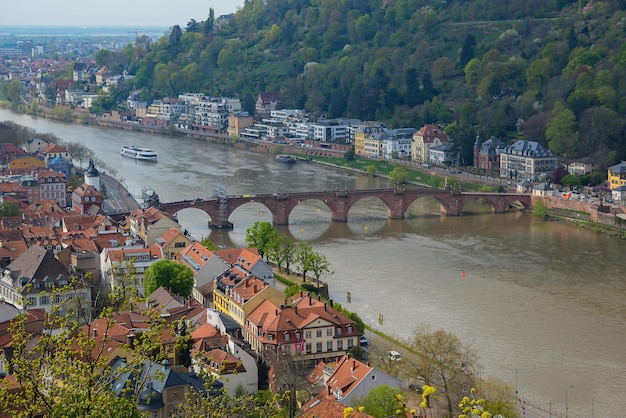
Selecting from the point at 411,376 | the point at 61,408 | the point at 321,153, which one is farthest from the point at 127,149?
the point at 61,408

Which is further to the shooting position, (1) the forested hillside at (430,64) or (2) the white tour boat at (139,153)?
(2) the white tour boat at (139,153)

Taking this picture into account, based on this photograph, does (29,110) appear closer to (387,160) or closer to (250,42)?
(250,42)

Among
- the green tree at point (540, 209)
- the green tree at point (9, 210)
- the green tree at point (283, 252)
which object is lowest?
the green tree at point (540, 209)

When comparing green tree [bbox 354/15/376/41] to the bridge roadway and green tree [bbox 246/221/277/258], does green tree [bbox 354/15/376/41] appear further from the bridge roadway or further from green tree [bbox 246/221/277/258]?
green tree [bbox 246/221/277/258]

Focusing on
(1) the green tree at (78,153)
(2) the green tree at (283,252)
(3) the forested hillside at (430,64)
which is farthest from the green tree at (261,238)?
(3) the forested hillside at (430,64)

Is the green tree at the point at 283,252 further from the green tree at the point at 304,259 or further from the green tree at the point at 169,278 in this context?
the green tree at the point at 169,278

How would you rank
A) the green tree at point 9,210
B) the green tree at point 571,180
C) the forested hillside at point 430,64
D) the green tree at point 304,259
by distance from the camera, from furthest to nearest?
the forested hillside at point 430,64 → the green tree at point 571,180 → the green tree at point 9,210 → the green tree at point 304,259
